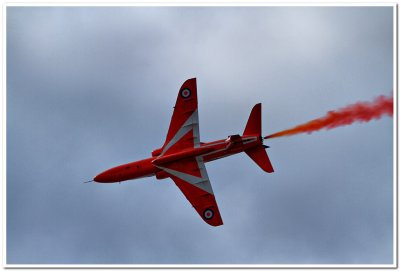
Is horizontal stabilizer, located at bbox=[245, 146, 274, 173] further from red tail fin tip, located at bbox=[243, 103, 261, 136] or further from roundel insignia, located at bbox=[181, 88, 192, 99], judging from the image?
roundel insignia, located at bbox=[181, 88, 192, 99]

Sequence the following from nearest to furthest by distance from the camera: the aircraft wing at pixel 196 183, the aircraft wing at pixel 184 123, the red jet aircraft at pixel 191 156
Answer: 1. the red jet aircraft at pixel 191 156
2. the aircraft wing at pixel 196 183
3. the aircraft wing at pixel 184 123

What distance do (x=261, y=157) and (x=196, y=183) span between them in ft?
21.8

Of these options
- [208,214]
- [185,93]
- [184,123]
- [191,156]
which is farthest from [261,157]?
[185,93]

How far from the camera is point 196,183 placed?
55.7m

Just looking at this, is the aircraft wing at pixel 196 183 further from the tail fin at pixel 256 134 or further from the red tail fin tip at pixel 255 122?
the red tail fin tip at pixel 255 122

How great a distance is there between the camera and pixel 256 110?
5556cm

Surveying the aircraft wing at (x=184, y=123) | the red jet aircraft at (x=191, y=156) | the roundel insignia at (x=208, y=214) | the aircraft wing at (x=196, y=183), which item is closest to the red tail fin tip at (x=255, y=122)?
the red jet aircraft at (x=191, y=156)

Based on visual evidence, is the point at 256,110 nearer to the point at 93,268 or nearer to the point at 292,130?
the point at 292,130

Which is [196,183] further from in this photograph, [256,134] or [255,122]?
[255,122]

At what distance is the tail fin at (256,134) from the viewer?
181 ft

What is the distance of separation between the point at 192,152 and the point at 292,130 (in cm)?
953

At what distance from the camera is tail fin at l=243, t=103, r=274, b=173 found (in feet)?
181

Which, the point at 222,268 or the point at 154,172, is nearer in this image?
the point at 222,268

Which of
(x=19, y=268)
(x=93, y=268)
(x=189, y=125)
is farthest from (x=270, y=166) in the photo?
(x=19, y=268)
